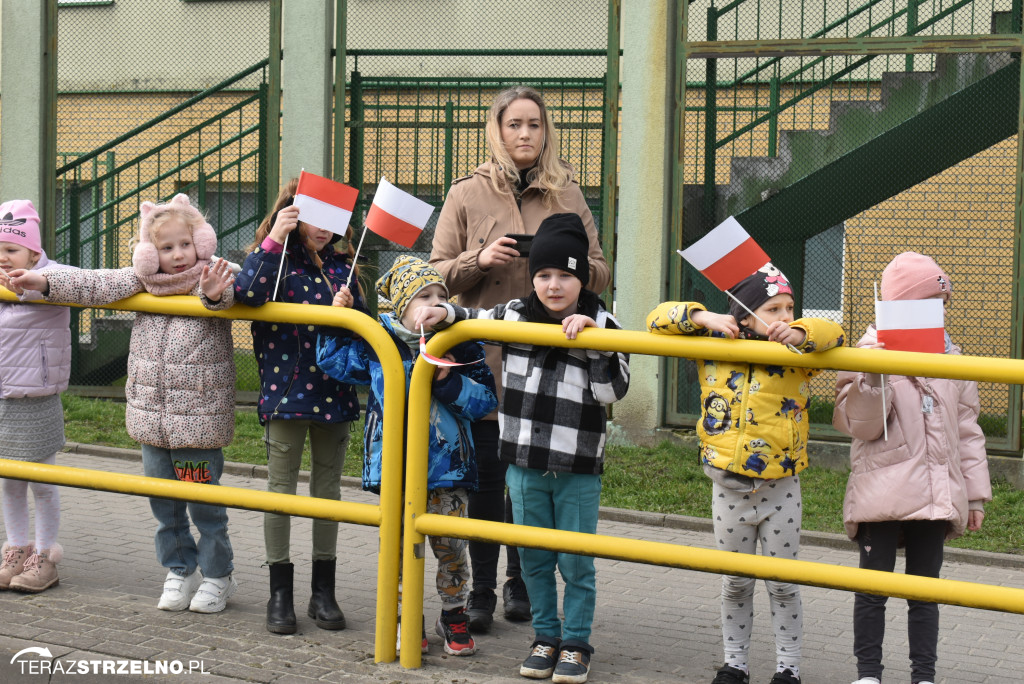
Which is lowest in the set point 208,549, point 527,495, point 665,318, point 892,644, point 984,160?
point 892,644

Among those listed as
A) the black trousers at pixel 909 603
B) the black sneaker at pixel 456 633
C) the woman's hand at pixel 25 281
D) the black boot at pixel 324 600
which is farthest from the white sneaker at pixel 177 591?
the black trousers at pixel 909 603

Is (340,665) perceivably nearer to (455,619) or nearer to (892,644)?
(455,619)

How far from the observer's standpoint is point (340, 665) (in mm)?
3684

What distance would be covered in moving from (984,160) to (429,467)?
499 centimetres

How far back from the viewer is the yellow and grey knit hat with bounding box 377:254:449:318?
12.3 feet

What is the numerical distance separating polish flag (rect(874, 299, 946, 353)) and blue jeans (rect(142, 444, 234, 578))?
2379mm

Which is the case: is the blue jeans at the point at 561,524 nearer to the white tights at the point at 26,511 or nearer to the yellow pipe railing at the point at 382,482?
the yellow pipe railing at the point at 382,482

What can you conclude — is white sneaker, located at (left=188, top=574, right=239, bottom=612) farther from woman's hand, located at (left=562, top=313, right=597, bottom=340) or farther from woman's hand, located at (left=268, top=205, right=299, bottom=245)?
woman's hand, located at (left=562, top=313, right=597, bottom=340)


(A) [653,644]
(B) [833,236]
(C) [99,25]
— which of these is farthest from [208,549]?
(C) [99,25]

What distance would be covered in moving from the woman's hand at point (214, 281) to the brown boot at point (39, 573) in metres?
1.45

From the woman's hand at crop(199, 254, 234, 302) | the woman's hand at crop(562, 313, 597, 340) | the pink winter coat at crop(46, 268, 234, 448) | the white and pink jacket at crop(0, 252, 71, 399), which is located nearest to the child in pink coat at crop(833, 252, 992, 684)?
the woman's hand at crop(562, 313, 597, 340)

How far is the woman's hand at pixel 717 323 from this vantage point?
327 centimetres

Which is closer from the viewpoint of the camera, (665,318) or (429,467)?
Answer: (665,318)

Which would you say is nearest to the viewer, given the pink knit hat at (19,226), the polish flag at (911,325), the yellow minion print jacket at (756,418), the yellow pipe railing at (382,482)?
the polish flag at (911,325)
